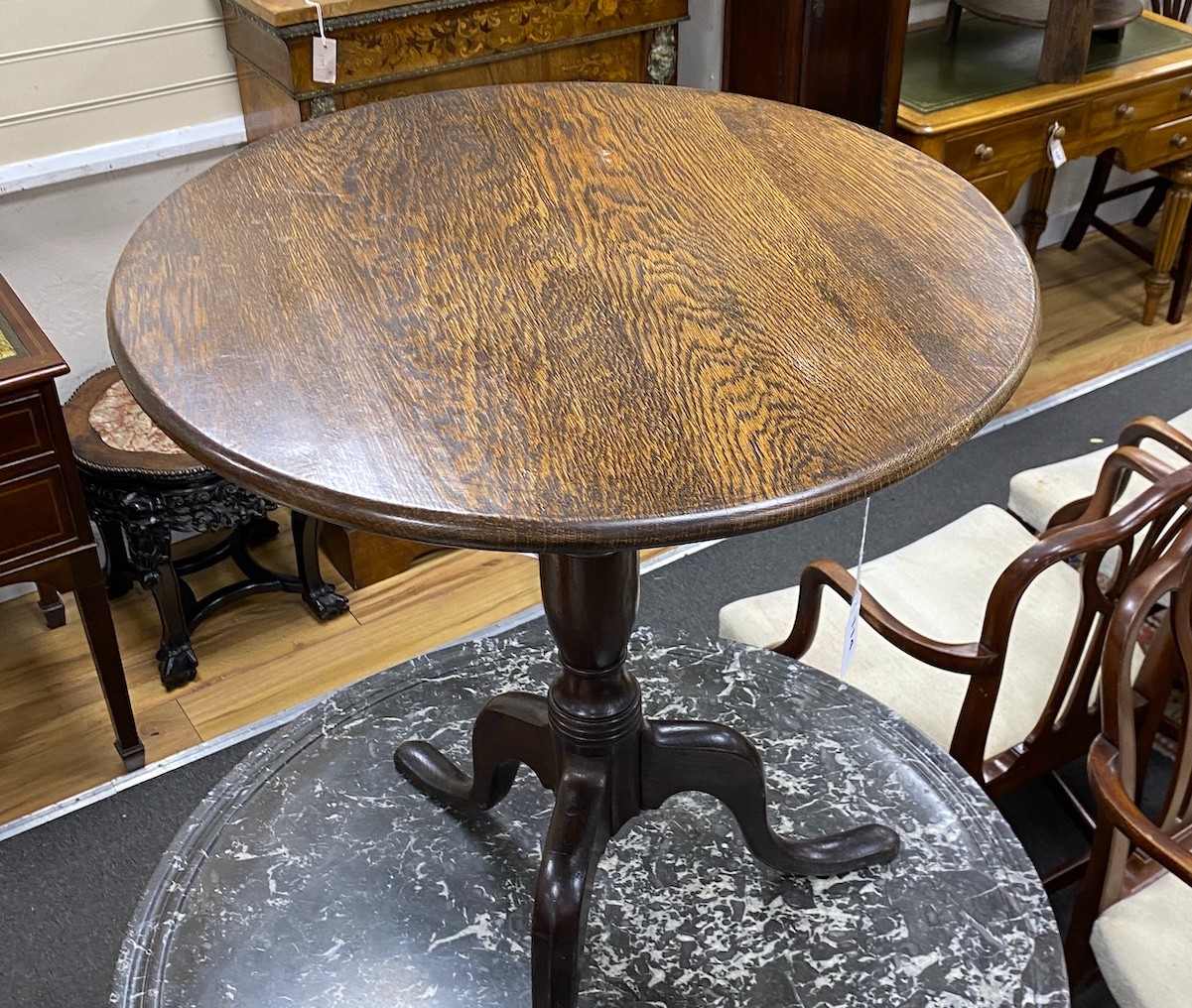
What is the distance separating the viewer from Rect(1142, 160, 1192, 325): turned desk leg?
3.39 m

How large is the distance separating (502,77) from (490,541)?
1.71 metres

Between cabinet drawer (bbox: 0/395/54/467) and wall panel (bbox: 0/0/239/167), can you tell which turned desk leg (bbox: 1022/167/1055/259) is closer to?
wall panel (bbox: 0/0/239/167)

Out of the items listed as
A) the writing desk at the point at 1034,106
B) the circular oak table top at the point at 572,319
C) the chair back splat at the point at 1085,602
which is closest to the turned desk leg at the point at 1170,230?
the writing desk at the point at 1034,106

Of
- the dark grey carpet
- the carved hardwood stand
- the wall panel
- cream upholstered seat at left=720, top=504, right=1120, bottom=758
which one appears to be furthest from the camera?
the wall panel

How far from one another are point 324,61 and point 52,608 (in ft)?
4.25

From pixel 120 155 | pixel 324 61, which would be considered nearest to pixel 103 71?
pixel 120 155

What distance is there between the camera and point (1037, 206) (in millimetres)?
3771

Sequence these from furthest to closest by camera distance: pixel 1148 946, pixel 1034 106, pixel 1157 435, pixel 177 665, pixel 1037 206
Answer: pixel 1037 206 < pixel 1034 106 < pixel 177 665 < pixel 1157 435 < pixel 1148 946

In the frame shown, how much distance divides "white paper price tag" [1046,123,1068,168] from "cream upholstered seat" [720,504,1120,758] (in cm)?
139

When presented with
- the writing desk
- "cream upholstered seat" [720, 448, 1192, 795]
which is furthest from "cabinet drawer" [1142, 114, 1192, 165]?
"cream upholstered seat" [720, 448, 1192, 795]

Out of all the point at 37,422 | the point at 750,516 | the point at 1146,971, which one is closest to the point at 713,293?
the point at 750,516

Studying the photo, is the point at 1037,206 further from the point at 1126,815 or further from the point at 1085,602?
the point at 1126,815

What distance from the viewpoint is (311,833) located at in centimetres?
141

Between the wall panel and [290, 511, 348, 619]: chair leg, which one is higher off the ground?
the wall panel
